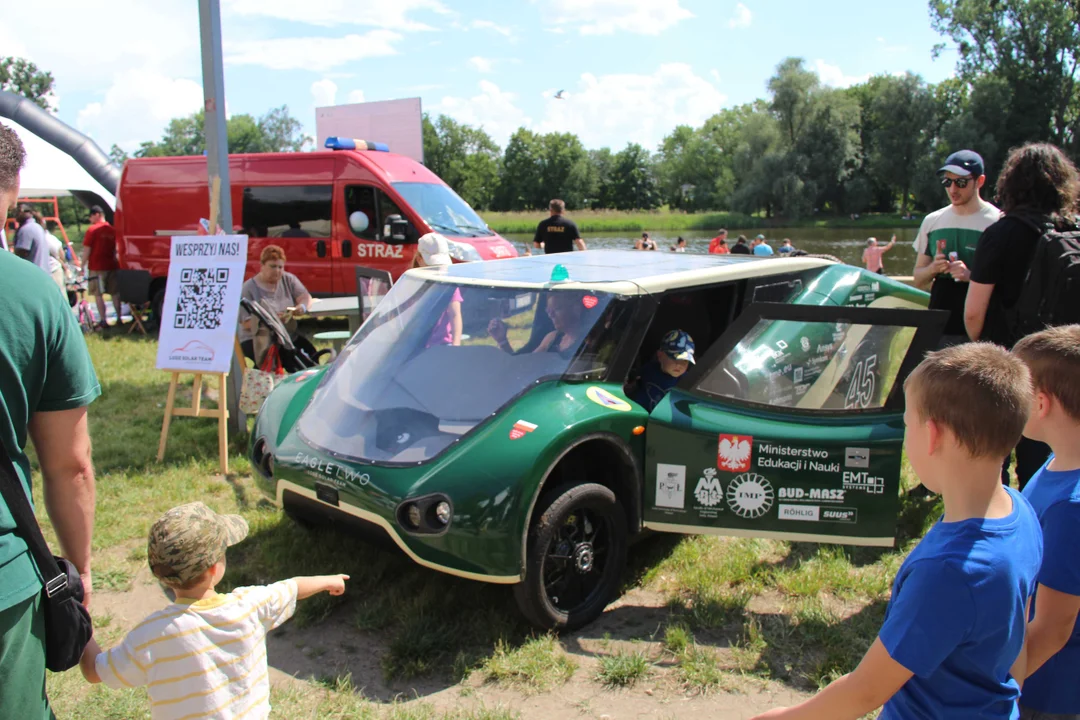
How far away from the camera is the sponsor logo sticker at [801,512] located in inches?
151

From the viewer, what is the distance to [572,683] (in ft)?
11.2

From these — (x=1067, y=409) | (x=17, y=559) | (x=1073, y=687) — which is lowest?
(x=1073, y=687)

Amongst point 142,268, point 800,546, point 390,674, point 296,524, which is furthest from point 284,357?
point 142,268

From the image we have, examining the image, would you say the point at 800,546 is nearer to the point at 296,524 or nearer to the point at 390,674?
the point at 390,674

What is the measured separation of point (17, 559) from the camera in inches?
68.5

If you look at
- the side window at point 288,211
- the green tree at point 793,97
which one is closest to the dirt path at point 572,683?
the side window at point 288,211

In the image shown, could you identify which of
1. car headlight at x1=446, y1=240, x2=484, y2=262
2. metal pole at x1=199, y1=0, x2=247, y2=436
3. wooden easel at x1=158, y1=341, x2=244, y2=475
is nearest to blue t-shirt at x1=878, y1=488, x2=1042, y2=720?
wooden easel at x1=158, y1=341, x2=244, y2=475

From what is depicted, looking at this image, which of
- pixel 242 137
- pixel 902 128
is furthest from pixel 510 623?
pixel 242 137

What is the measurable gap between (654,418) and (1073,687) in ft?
7.41

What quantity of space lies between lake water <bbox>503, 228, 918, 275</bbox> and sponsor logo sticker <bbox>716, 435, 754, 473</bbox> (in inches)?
1270

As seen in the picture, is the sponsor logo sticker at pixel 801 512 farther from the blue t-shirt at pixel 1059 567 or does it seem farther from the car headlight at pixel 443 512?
the blue t-shirt at pixel 1059 567

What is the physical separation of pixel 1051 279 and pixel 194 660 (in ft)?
11.7

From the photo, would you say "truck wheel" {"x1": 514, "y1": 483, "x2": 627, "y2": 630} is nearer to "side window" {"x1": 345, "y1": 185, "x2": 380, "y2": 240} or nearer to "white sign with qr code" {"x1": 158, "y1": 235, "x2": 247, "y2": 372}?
"white sign with qr code" {"x1": 158, "y1": 235, "x2": 247, "y2": 372}

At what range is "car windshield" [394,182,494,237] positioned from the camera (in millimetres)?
11766
